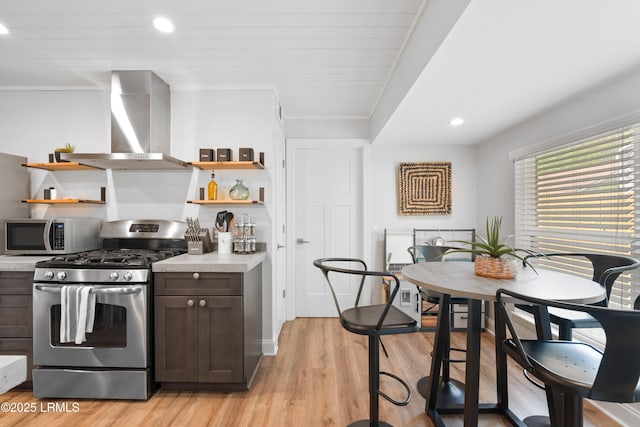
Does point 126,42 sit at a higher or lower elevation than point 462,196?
higher

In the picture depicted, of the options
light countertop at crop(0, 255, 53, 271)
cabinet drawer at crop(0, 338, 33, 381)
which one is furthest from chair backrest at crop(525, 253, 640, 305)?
cabinet drawer at crop(0, 338, 33, 381)

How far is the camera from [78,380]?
2234mm

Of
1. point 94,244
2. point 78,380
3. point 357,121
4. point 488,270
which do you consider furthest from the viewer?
point 357,121

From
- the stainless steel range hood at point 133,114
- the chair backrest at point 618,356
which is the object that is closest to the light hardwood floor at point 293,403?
the chair backrest at point 618,356

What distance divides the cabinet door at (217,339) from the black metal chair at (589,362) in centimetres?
163

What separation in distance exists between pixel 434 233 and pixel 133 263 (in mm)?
3078

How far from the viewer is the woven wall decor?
3.91 m

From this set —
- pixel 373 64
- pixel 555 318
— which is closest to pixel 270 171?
pixel 373 64

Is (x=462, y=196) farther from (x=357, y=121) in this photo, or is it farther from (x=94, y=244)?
(x=94, y=244)

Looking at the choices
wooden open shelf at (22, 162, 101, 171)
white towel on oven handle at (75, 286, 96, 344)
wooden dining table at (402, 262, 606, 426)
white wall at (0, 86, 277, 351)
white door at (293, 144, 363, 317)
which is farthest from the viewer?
white door at (293, 144, 363, 317)

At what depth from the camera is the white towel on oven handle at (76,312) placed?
7.04ft

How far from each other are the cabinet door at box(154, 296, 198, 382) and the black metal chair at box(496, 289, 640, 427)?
1.88 meters

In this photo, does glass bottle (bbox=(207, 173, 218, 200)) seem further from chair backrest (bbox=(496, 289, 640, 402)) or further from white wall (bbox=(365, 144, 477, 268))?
chair backrest (bbox=(496, 289, 640, 402))

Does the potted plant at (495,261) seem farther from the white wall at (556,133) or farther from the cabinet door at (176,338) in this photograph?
the cabinet door at (176,338)
